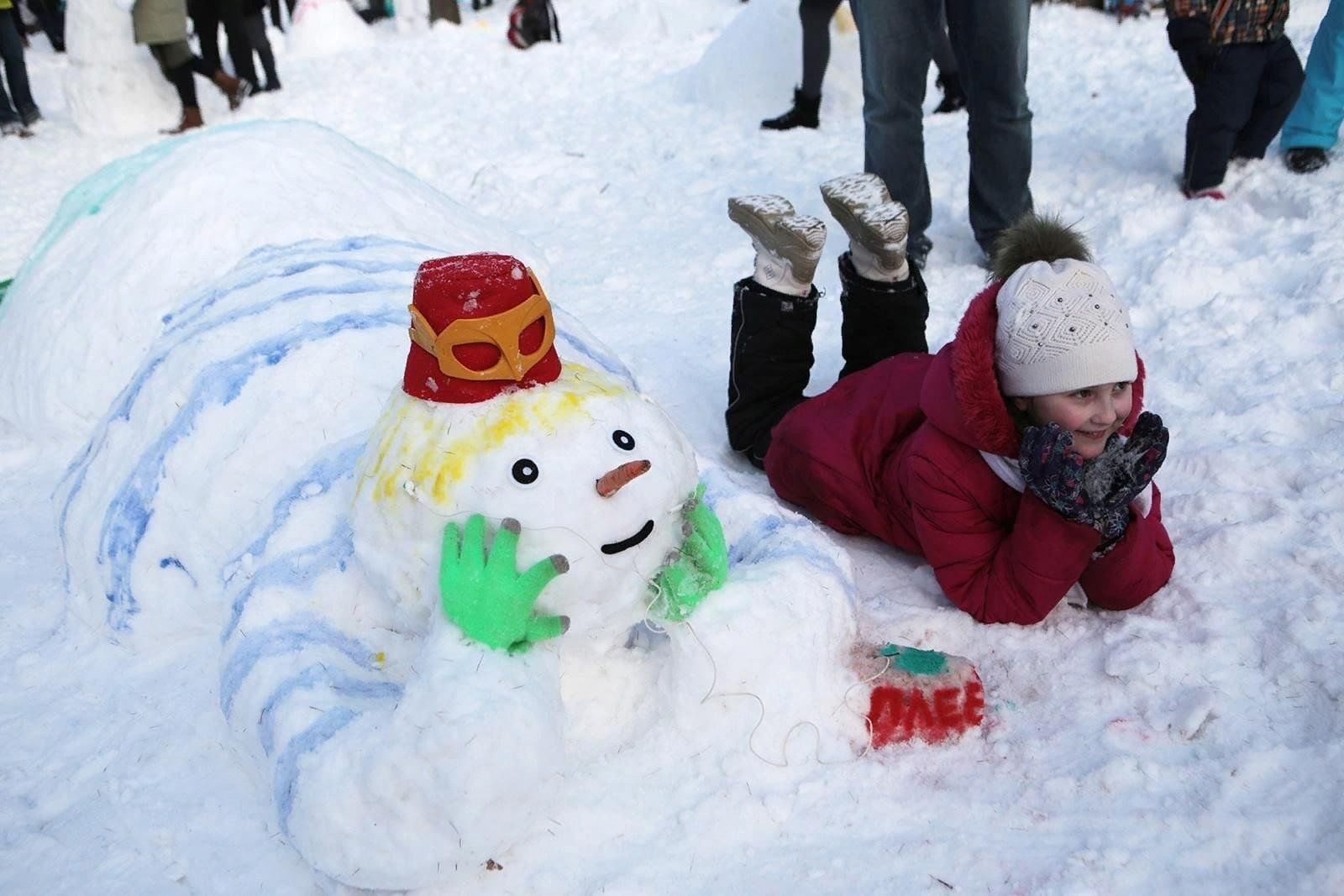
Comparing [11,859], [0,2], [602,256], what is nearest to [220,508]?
[11,859]

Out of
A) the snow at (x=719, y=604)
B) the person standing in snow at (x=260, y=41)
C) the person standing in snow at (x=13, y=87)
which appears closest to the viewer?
the snow at (x=719, y=604)

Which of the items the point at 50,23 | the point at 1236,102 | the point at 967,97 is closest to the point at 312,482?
the point at 967,97

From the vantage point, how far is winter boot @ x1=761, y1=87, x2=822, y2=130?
17.2 feet

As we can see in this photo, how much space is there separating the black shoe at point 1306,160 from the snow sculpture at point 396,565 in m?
2.57

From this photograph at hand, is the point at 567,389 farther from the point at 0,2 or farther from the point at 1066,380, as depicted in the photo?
the point at 0,2

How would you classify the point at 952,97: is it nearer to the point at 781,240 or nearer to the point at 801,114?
the point at 801,114

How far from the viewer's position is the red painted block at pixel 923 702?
1687 millimetres

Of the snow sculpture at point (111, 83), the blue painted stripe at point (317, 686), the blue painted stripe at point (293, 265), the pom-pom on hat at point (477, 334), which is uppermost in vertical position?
the pom-pom on hat at point (477, 334)

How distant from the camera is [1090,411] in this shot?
6.11ft

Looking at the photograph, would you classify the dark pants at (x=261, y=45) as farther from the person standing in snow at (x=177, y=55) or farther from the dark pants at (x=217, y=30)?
the person standing in snow at (x=177, y=55)

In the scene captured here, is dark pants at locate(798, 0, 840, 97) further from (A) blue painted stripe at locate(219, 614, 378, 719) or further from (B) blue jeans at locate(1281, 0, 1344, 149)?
(A) blue painted stripe at locate(219, 614, 378, 719)

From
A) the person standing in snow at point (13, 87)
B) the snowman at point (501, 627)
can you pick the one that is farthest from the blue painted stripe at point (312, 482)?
the person standing in snow at point (13, 87)

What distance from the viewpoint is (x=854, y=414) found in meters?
2.35

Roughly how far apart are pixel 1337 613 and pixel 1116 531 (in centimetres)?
37
